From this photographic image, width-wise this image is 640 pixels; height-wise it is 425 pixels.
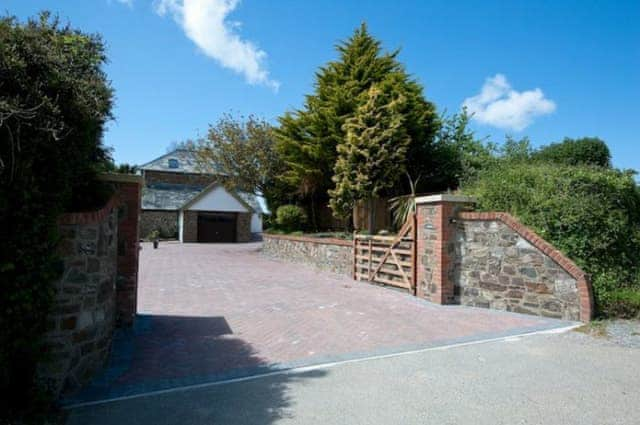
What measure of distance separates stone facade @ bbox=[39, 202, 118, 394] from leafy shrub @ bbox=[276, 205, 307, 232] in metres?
15.2

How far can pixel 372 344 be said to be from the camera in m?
5.76

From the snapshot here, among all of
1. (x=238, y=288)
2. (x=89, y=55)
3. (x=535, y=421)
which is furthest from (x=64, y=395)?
(x=238, y=288)

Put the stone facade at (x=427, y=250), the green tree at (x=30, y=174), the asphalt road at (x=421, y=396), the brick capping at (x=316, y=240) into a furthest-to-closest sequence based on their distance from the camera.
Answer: the brick capping at (x=316, y=240) → the stone facade at (x=427, y=250) → the asphalt road at (x=421, y=396) → the green tree at (x=30, y=174)

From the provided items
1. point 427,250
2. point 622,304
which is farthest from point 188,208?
point 622,304

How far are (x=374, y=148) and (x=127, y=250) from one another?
8445 mm

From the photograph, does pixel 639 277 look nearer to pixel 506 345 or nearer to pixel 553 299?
pixel 553 299

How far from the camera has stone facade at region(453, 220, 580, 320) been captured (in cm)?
720

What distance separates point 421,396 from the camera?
3.96 meters

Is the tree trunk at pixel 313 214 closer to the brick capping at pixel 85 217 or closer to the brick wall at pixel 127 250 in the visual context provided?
the brick wall at pixel 127 250

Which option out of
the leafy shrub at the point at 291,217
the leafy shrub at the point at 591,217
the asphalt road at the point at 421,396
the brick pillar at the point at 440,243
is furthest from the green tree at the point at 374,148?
the asphalt road at the point at 421,396

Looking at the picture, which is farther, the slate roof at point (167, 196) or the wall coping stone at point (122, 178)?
the slate roof at point (167, 196)

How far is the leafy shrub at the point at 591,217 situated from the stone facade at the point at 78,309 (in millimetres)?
7295

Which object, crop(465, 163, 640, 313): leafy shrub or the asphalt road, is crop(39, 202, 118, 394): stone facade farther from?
crop(465, 163, 640, 313): leafy shrub

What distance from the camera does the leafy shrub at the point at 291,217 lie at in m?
19.5
